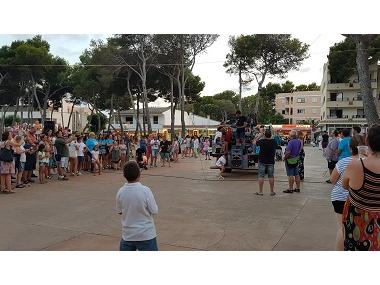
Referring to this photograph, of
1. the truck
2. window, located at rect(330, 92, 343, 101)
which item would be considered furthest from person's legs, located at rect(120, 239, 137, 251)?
window, located at rect(330, 92, 343, 101)

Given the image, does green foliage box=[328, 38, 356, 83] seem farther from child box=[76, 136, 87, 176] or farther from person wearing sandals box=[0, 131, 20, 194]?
person wearing sandals box=[0, 131, 20, 194]

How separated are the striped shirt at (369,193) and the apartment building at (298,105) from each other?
8771 cm

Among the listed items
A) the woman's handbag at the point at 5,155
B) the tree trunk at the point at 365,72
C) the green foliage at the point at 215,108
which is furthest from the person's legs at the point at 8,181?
the green foliage at the point at 215,108

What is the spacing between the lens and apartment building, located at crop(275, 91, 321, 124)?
8862 cm

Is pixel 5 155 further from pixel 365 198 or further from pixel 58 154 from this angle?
pixel 365 198

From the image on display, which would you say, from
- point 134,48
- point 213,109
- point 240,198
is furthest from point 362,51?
point 213,109

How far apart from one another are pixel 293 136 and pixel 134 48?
78.6 ft

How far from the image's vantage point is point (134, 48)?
→ 3181 centimetres

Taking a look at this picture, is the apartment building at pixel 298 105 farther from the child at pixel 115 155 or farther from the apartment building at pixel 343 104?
the child at pixel 115 155

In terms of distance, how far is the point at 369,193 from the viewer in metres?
3.38

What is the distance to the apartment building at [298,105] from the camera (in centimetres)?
8862

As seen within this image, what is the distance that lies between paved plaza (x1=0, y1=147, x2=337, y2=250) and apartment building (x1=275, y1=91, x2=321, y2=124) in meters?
79.8

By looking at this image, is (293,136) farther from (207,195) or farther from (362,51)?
(362,51)

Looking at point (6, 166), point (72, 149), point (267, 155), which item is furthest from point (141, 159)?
point (267, 155)
